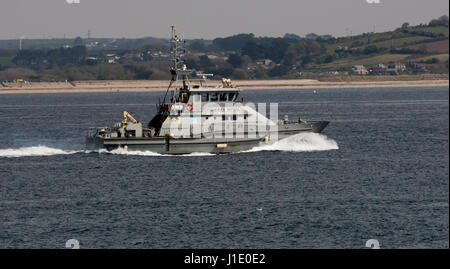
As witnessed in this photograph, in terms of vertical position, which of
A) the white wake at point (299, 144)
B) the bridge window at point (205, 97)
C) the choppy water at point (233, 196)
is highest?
the bridge window at point (205, 97)

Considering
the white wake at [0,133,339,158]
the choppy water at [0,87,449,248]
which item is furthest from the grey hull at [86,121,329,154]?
the choppy water at [0,87,449,248]

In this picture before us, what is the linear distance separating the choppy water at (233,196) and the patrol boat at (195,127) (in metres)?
0.86

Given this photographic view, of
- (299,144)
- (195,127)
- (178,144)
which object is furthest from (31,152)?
(299,144)

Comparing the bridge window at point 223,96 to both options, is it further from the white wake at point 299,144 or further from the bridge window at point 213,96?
the white wake at point 299,144

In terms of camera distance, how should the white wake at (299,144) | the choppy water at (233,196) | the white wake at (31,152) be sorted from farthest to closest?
the white wake at (31,152)
the white wake at (299,144)
the choppy water at (233,196)

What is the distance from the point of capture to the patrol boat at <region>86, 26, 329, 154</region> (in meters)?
58.4

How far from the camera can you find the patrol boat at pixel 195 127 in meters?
58.4

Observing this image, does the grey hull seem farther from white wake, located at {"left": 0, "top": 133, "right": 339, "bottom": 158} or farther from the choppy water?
the choppy water

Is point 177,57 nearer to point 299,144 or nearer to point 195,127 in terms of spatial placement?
point 195,127

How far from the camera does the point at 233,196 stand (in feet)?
141

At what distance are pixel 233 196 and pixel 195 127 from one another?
1650 centimetres

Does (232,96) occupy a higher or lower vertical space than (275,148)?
higher

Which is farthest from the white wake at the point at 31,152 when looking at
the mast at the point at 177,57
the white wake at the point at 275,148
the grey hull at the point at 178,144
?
the mast at the point at 177,57

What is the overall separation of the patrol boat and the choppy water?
2.84ft
